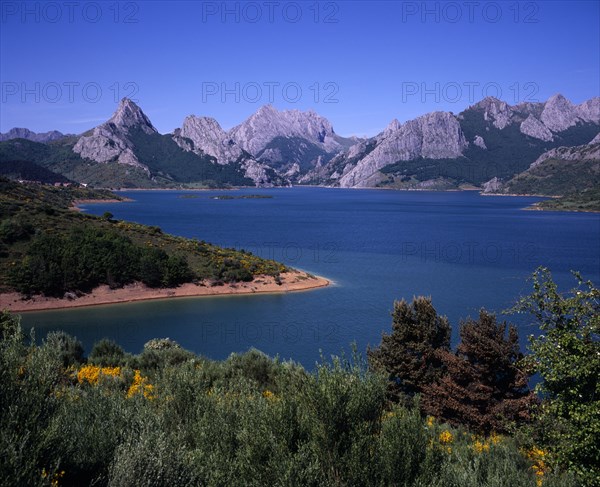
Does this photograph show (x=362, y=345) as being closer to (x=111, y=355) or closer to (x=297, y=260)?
(x=111, y=355)

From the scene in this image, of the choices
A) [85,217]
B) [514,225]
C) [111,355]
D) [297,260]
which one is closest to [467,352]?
[111,355]

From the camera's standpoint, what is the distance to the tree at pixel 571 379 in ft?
29.2

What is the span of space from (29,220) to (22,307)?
20648mm

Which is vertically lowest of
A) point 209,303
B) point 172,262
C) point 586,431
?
point 209,303

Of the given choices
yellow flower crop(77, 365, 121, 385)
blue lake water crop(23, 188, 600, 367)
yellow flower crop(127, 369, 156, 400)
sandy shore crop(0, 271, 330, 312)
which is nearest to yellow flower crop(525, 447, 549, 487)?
blue lake water crop(23, 188, 600, 367)

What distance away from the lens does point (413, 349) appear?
77.8 feet

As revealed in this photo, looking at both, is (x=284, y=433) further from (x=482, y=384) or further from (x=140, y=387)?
(x=482, y=384)

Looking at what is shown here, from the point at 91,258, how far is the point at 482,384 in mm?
45982

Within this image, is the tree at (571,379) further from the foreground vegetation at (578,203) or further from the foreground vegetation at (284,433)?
the foreground vegetation at (578,203)

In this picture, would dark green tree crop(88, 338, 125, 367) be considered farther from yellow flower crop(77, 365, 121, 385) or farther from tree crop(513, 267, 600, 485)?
tree crop(513, 267, 600, 485)

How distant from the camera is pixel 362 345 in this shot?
37.1 metres

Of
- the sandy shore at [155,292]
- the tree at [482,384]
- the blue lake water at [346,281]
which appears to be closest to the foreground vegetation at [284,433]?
the blue lake water at [346,281]

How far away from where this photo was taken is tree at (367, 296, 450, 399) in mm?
22750

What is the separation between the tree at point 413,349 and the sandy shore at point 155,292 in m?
33.1
